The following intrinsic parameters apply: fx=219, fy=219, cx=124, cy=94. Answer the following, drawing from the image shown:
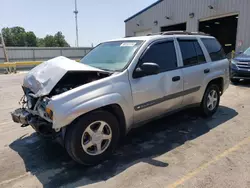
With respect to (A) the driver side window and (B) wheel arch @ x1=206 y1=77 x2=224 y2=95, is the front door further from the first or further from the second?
(B) wheel arch @ x1=206 y1=77 x2=224 y2=95

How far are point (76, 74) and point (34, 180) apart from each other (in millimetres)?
1617

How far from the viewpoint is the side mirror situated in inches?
131

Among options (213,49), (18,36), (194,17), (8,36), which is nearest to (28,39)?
(18,36)

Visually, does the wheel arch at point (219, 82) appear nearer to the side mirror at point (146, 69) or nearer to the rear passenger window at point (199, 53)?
the rear passenger window at point (199, 53)

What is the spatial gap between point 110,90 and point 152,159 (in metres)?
1.21

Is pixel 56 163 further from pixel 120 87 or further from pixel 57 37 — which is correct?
pixel 57 37

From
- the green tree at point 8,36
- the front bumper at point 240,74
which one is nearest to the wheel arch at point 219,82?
the front bumper at point 240,74

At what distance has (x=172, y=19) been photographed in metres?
19.1

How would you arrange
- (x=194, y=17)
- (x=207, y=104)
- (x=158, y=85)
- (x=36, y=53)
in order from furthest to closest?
(x=36, y=53), (x=194, y=17), (x=207, y=104), (x=158, y=85)

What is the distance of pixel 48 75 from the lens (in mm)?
3328

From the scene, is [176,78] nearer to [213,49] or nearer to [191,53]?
[191,53]

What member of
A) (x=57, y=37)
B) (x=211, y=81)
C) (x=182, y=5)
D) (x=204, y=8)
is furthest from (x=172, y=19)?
(x=57, y=37)

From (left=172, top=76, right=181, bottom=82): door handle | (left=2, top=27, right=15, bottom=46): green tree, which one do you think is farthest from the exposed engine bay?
(left=2, top=27, right=15, bottom=46): green tree

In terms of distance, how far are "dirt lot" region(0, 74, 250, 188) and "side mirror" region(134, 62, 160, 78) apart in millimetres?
1238
